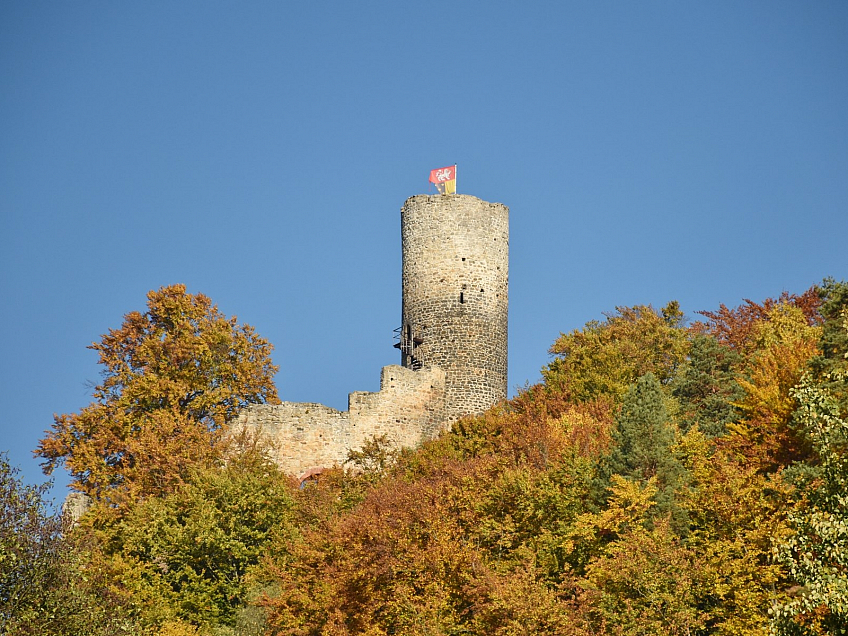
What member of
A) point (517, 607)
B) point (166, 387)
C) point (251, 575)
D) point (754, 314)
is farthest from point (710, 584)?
point (754, 314)

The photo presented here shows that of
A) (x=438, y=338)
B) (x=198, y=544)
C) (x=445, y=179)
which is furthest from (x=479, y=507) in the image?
(x=445, y=179)

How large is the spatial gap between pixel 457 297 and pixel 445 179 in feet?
18.5

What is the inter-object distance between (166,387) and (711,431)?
16949mm

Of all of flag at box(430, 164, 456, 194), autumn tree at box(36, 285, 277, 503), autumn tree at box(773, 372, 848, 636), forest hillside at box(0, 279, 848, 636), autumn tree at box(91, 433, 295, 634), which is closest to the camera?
autumn tree at box(773, 372, 848, 636)

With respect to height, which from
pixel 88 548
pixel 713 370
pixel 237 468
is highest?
pixel 713 370

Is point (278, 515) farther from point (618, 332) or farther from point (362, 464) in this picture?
point (618, 332)

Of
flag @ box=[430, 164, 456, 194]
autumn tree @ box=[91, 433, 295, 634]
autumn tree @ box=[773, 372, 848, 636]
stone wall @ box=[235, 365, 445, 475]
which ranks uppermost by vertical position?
flag @ box=[430, 164, 456, 194]

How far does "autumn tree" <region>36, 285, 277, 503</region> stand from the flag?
9.04m

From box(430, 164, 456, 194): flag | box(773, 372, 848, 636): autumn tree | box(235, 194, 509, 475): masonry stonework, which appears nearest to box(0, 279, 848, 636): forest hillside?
box(773, 372, 848, 636): autumn tree

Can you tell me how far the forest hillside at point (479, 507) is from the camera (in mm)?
30031

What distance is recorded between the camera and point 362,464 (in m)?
45.6

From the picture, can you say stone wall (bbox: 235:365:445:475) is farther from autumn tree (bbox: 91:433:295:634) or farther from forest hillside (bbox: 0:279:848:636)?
autumn tree (bbox: 91:433:295:634)

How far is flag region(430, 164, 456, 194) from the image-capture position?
52469mm

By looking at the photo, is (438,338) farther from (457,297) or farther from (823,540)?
(823,540)
